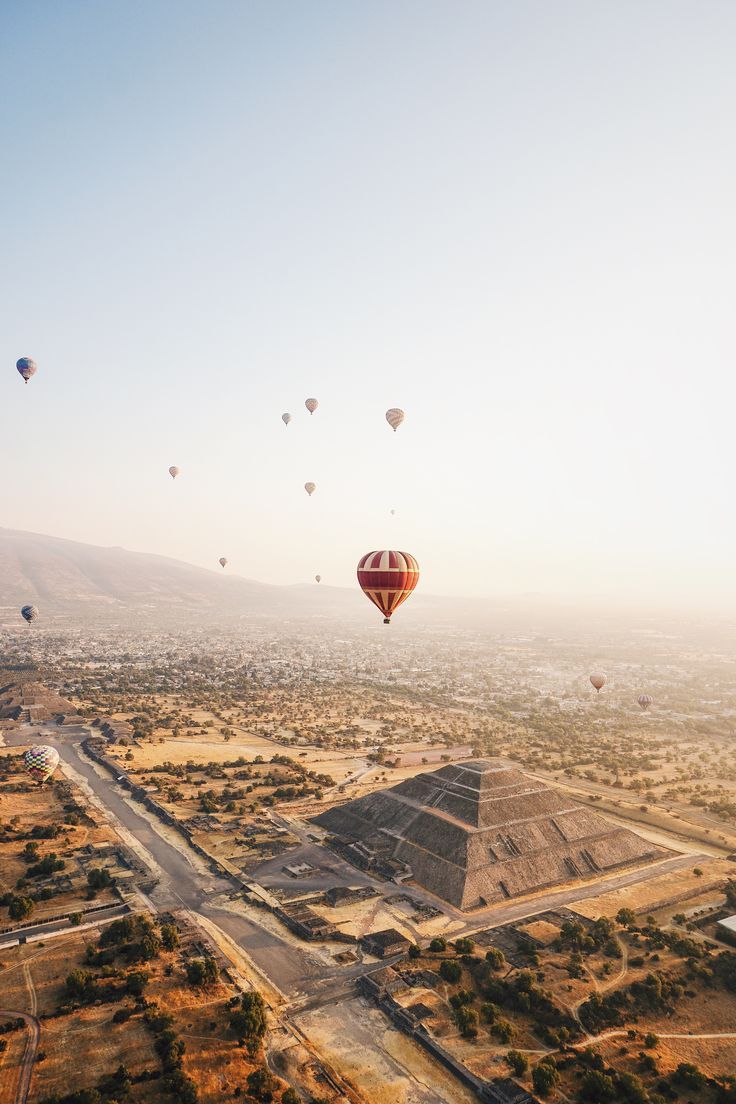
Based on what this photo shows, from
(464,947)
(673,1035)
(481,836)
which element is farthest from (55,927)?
(673,1035)

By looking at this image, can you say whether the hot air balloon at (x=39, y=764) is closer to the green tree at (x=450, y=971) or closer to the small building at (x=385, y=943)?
the small building at (x=385, y=943)

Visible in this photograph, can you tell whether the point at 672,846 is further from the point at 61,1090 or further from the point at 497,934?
the point at 61,1090

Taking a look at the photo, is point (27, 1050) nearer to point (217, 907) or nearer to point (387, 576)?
point (217, 907)

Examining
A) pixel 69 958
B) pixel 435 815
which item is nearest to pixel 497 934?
pixel 435 815

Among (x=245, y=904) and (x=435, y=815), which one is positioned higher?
(x=435, y=815)

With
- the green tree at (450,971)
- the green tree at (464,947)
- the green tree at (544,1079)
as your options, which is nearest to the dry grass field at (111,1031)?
the green tree at (450,971)

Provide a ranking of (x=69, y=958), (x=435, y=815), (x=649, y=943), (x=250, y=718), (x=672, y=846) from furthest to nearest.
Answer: (x=250, y=718)
(x=672, y=846)
(x=435, y=815)
(x=649, y=943)
(x=69, y=958)

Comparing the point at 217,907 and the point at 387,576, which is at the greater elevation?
the point at 387,576
